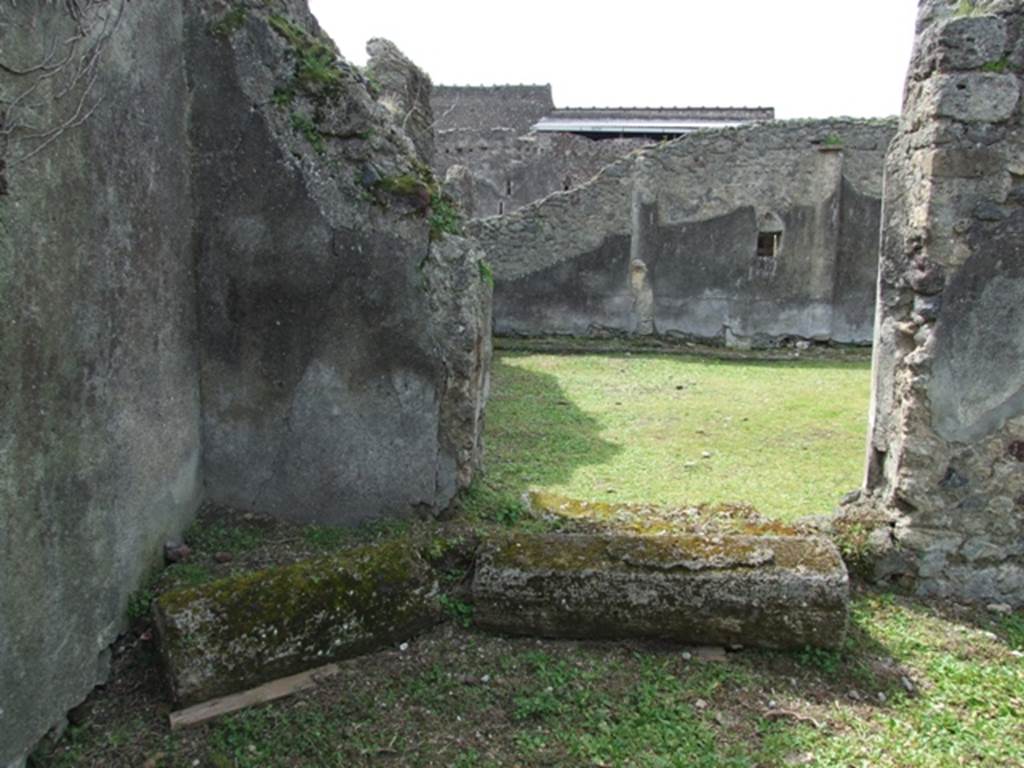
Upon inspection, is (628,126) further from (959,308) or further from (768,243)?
(959,308)

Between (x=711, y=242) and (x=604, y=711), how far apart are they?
10.5 metres

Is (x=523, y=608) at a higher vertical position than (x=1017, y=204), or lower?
lower

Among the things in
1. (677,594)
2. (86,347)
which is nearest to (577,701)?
(677,594)

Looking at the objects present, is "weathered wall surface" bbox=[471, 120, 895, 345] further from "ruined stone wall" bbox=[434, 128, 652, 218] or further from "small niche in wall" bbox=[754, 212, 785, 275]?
"ruined stone wall" bbox=[434, 128, 652, 218]

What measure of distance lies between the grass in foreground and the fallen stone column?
95mm

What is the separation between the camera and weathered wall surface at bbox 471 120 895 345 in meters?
12.2

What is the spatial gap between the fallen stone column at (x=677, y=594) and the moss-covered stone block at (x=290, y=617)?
360 mm

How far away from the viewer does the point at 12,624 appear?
2.52 meters

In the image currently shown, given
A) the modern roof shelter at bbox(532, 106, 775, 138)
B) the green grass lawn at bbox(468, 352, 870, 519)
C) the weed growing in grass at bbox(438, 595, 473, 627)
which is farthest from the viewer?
the modern roof shelter at bbox(532, 106, 775, 138)

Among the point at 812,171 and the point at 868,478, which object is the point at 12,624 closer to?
the point at 868,478

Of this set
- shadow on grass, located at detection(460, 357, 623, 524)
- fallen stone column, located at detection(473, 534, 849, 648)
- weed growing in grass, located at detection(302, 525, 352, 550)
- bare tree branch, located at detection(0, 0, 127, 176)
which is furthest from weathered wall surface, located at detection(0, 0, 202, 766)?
shadow on grass, located at detection(460, 357, 623, 524)

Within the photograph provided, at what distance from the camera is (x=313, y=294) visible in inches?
160

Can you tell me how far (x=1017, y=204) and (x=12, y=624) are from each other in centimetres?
432

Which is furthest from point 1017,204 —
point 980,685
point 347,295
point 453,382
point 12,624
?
point 12,624
